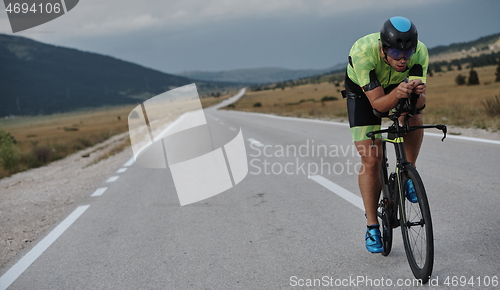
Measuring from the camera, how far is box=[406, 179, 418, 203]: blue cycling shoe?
3.20m

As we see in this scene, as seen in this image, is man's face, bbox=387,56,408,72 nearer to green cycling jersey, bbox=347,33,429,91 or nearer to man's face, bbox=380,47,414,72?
man's face, bbox=380,47,414,72

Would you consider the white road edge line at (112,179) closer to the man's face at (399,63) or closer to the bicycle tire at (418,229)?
the bicycle tire at (418,229)

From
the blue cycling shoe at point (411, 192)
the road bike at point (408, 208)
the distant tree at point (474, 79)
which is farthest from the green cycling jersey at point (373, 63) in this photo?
the distant tree at point (474, 79)

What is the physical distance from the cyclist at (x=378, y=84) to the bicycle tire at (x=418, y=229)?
10 centimetres

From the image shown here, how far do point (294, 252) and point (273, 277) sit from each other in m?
0.59

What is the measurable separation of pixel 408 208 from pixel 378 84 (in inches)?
36.0

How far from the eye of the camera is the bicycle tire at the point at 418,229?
2.99 metres

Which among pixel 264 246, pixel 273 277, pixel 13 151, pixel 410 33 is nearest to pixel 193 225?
pixel 264 246

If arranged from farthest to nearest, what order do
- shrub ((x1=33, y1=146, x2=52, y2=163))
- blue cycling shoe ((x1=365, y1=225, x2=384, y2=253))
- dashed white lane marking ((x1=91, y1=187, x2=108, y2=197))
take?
1. shrub ((x1=33, y1=146, x2=52, y2=163))
2. dashed white lane marking ((x1=91, y1=187, x2=108, y2=197))
3. blue cycling shoe ((x1=365, y1=225, x2=384, y2=253))

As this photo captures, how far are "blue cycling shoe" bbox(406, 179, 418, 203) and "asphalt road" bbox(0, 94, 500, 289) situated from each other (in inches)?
23.2

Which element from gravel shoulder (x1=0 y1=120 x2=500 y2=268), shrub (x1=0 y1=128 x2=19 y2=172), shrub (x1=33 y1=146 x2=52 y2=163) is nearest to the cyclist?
gravel shoulder (x1=0 y1=120 x2=500 y2=268)

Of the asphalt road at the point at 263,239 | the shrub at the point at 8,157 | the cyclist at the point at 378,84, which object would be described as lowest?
the shrub at the point at 8,157

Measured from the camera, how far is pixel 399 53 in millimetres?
3123

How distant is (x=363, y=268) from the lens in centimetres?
362
